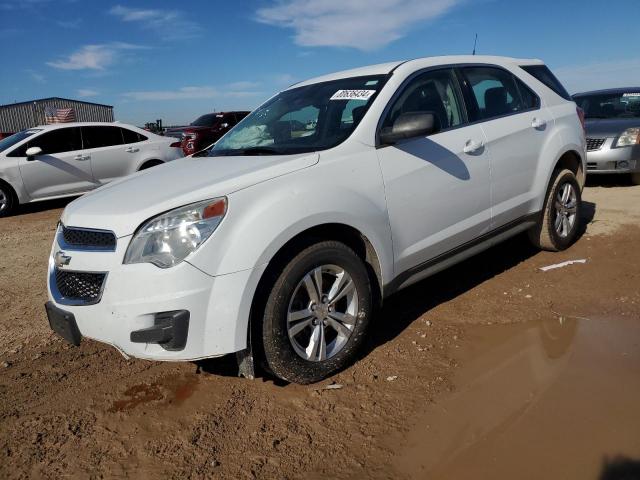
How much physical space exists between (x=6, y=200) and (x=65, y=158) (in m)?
1.21

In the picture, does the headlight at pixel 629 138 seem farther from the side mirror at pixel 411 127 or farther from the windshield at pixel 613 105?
the side mirror at pixel 411 127

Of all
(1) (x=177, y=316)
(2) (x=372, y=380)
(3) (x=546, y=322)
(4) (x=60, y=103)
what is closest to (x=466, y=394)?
(2) (x=372, y=380)

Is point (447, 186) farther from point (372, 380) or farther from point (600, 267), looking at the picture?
point (600, 267)

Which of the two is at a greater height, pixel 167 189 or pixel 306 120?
pixel 306 120

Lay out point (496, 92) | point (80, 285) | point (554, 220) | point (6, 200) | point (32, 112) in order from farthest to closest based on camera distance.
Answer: point (32, 112) → point (6, 200) → point (554, 220) → point (496, 92) → point (80, 285)

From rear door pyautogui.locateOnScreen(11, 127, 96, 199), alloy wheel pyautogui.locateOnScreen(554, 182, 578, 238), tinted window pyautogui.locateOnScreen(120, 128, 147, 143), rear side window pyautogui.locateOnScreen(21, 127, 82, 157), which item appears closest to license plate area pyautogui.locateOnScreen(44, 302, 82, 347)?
alloy wheel pyautogui.locateOnScreen(554, 182, 578, 238)

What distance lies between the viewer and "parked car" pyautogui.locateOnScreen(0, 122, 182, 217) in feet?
29.8

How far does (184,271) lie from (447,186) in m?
1.90

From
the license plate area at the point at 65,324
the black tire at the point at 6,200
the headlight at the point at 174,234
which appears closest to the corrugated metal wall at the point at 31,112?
the black tire at the point at 6,200

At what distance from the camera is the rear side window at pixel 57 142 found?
9.28m

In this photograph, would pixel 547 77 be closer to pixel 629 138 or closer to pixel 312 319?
pixel 312 319

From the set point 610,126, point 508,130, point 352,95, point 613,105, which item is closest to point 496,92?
point 508,130

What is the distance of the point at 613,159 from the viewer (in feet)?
26.5

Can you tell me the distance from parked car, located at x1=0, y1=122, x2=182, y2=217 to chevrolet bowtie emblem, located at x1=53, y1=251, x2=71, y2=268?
7126mm
